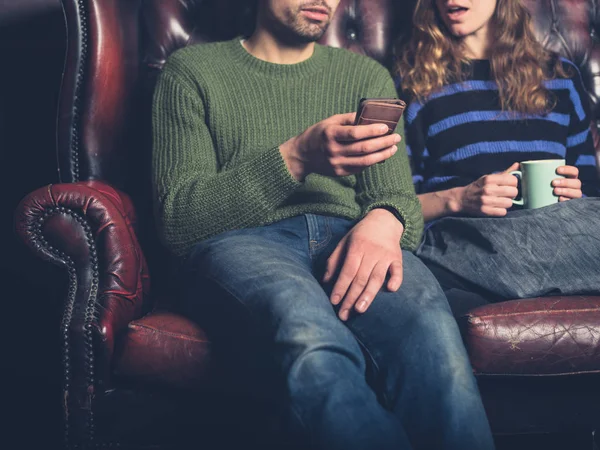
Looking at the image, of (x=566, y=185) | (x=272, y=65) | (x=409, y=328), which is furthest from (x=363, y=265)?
(x=272, y=65)

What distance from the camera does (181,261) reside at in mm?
1353

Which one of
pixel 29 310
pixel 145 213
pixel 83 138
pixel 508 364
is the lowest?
pixel 29 310

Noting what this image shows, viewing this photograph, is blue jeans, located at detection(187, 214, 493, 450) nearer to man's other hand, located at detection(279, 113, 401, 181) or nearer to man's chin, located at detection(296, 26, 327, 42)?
man's other hand, located at detection(279, 113, 401, 181)

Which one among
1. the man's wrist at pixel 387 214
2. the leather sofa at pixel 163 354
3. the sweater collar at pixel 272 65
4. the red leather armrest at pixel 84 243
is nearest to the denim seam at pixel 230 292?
the leather sofa at pixel 163 354

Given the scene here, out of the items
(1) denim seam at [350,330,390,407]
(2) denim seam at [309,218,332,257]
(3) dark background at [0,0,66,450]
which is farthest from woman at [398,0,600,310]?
(3) dark background at [0,0,66,450]

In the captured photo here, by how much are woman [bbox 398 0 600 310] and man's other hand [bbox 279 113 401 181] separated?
381 mm

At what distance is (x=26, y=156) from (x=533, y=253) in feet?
5.67

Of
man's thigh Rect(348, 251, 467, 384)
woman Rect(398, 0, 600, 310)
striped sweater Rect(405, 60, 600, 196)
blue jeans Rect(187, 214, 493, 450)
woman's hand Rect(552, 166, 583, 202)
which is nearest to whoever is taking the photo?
blue jeans Rect(187, 214, 493, 450)

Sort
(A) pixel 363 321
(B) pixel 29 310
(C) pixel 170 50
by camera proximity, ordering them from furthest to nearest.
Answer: (B) pixel 29 310 < (C) pixel 170 50 < (A) pixel 363 321

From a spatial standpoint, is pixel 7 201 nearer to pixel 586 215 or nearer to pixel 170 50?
pixel 170 50

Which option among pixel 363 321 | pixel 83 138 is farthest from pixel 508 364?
pixel 83 138

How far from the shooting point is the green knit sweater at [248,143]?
1.28 m

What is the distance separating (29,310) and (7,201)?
395mm

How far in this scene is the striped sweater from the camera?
5.37ft
